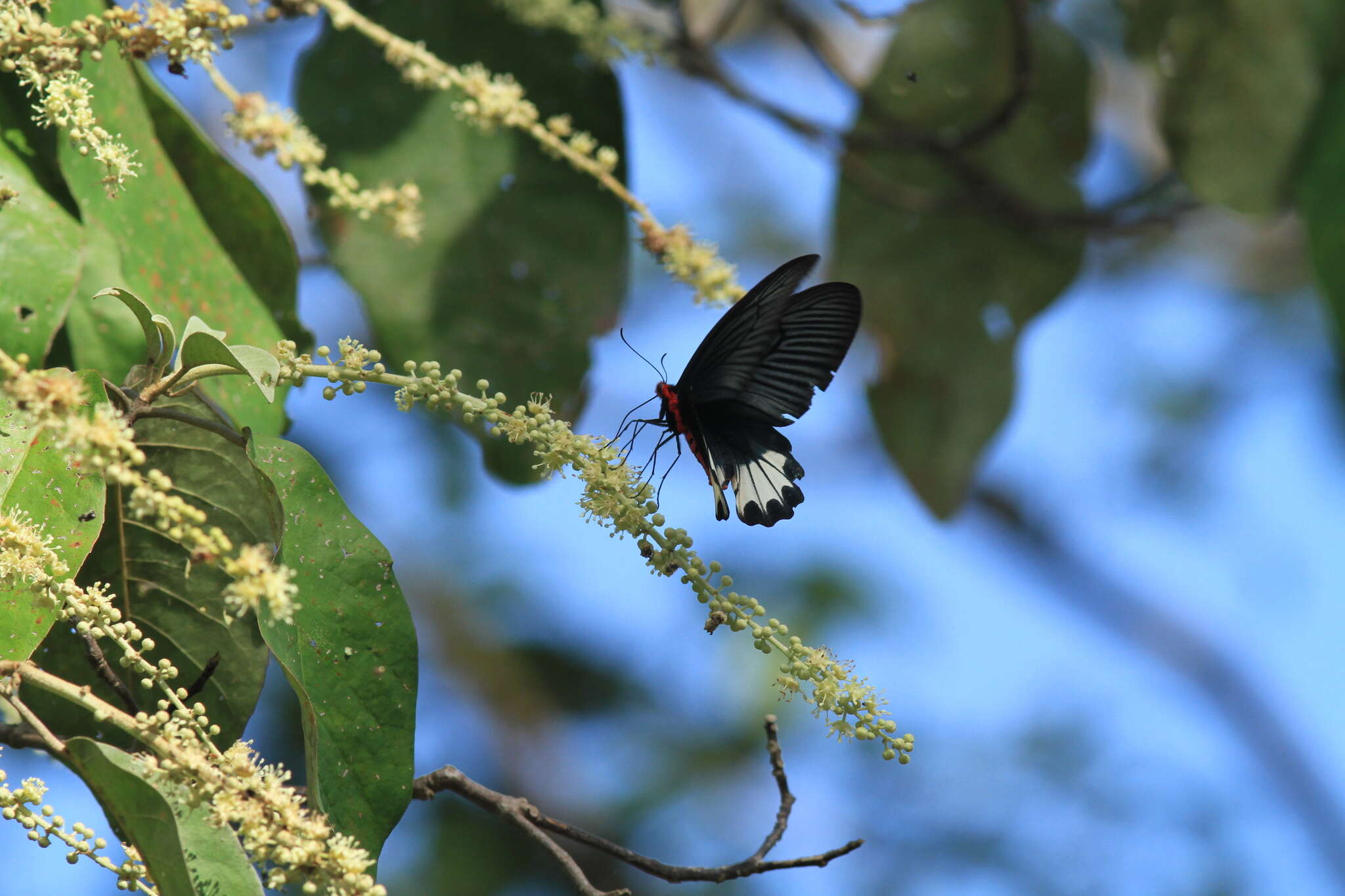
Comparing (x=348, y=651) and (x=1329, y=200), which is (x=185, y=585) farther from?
(x=1329, y=200)

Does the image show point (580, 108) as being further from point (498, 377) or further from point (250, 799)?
point (250, 799)

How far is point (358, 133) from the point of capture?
167cm

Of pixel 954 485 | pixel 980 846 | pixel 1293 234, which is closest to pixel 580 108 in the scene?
pixel 954 485

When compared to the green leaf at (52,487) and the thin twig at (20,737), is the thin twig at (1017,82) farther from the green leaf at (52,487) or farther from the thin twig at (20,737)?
the thin twig at (20,737)

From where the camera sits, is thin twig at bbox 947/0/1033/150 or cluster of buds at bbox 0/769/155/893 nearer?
cluster of buds at bbox 0/769/155/893

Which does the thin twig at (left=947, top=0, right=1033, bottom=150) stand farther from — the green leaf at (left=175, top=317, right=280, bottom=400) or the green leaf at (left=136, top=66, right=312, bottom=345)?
the green leaf at (left=175, top=317, right=280, bottom=400)

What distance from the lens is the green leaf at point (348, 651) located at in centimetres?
91

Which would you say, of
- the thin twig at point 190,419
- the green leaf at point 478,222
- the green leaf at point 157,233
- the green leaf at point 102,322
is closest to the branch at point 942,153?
the green leaf at point 478,222

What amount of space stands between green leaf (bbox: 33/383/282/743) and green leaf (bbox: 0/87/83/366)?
135mm

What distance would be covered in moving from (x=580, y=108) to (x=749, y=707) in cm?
332

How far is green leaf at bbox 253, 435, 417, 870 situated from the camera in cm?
91

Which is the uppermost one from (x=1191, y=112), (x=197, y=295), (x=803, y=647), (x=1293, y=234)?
(x=1293, y=234)

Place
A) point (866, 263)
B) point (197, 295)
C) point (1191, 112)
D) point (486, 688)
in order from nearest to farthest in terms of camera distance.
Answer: point (197, 295) < point (1191, 112) < point (866, 263) < point (486, 688)

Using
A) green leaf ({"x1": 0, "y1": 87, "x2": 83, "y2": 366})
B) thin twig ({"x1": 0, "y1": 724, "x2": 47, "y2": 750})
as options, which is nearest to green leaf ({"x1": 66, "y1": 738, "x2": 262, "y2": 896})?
thin twig ({"x1": 0, "y1": 724, "x2": 47, "y2": 750})
